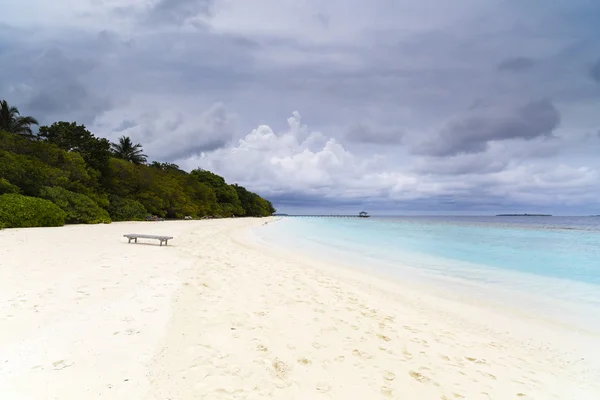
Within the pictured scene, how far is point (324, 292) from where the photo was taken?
7656mm

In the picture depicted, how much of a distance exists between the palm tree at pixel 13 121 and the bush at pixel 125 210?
14.7 metres

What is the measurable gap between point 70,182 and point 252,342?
25.4m

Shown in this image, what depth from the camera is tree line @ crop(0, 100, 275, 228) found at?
18.4 metres

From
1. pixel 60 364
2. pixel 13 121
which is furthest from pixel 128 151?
pixel 60 364

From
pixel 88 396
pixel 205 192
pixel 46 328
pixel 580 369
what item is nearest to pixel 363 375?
pixel 88 396

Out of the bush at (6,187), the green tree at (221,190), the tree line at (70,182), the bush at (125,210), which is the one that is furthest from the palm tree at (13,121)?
the green tree at (221,190)

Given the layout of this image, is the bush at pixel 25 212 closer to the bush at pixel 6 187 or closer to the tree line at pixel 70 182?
the tree line at pixel 70 182

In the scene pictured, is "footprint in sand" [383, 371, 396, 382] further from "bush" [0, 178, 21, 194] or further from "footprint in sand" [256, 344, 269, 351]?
"bush" [0, 178, 21, 194]

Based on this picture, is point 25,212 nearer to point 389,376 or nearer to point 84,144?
point 84,144

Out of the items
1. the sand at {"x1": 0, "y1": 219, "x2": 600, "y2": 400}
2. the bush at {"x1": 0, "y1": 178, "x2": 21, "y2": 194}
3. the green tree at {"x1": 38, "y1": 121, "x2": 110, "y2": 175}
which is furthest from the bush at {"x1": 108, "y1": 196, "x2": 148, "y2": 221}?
the sand at {"x1": 0, "y1": 219, "x2": 600, "y2": 400}

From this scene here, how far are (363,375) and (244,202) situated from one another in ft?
287

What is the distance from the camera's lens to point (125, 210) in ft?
99.0

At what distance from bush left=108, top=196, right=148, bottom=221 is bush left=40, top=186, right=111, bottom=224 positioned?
15.8 feet

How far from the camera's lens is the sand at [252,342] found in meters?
3.35
